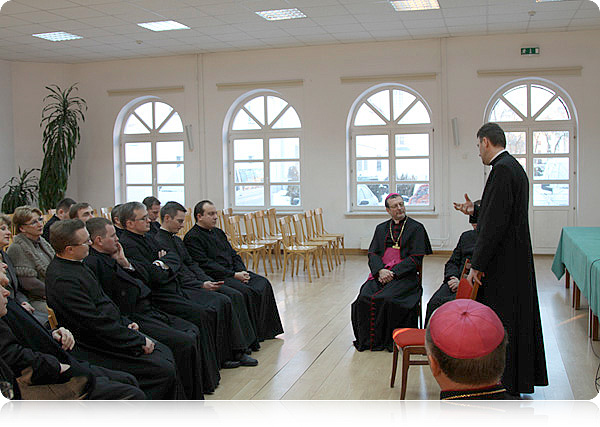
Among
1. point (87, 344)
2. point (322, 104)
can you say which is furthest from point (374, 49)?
point (87, 344)

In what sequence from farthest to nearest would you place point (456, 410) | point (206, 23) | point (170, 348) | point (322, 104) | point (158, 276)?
point (322, 104) → point (206, 23) → point (158, 276) → point (170, 348) → point (456, 410)

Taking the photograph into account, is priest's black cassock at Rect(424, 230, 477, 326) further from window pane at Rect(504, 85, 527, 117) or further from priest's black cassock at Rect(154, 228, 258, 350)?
window pane at Rect(504, 85, 527, 117)

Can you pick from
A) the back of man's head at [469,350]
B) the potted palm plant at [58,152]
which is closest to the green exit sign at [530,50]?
the potted palm plant at [58,152]

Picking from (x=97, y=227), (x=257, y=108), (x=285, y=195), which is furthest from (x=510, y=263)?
(x=257, y=108)

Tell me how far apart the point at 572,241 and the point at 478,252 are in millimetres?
3309

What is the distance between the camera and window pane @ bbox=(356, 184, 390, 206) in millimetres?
11273

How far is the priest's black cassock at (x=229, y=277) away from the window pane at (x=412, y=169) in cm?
603

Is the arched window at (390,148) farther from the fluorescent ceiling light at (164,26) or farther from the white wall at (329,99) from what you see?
the fluorescent ceiling light at (164,26)

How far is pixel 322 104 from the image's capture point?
36.6 feet

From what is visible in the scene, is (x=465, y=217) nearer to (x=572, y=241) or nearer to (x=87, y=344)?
(x=572, y=241)

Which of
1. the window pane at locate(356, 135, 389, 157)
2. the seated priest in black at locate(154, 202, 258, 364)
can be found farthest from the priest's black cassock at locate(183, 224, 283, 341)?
the window pane at locate(356, 135, 389, 157)

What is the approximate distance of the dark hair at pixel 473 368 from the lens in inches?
69.2

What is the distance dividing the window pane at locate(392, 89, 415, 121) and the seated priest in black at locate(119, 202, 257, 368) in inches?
280

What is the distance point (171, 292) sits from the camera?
4.57m
